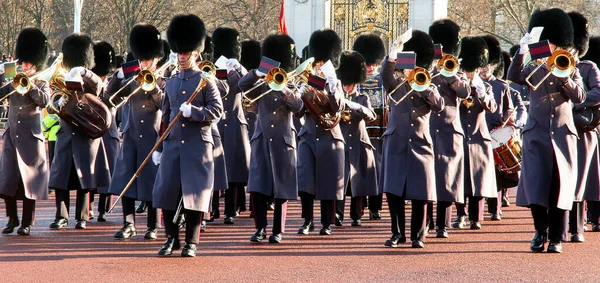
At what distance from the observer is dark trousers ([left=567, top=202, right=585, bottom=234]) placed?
9516 millimetres

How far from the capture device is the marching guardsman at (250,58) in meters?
12.0

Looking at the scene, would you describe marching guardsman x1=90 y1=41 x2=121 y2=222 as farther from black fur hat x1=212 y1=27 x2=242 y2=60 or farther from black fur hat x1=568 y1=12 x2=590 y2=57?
black fur hat x1=568 y1=12 x2=590 y2=57

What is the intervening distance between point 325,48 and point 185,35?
5.48 ft

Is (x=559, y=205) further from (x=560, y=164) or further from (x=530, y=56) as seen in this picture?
(x=530, y=56)

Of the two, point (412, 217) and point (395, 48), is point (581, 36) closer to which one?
point (395, 48)

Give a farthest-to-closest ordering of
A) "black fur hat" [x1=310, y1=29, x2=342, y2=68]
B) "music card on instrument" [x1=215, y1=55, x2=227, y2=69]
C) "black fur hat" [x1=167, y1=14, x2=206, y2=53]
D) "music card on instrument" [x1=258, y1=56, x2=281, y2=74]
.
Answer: "music card on instrument" [x1=215, y1=55, x2=227, y2=69] < "black fur hat" [x1=310, y1=29, x2=342, y2=68] < "music card on instrument" [x1=258, y1=56, x2=281, y2=74] < "black fur hat" [x1=167, y1=14, x2=206, y2=53]

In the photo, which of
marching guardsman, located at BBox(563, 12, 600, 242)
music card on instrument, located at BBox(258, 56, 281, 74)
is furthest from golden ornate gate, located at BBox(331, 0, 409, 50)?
music card on instrument, located at BBox(258, 56, 281, 74)

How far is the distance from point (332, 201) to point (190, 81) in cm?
228

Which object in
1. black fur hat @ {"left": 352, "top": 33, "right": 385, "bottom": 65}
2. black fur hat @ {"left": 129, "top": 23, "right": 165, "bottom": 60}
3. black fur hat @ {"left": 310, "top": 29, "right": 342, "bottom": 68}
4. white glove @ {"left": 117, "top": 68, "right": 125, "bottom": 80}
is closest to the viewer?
black fur hat @ {"left": 129, "top": 23, "right": 165, "bottom": 60}

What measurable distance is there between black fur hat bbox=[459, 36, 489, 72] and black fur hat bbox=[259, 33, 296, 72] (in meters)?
1.63

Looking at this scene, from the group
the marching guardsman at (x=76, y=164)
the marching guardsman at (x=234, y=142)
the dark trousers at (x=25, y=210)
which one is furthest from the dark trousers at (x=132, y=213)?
the marching guardsman at (x=234, y=142)

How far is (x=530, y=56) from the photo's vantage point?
8.93 metres

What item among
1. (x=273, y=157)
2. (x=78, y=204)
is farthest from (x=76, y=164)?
(x=273, y=157)

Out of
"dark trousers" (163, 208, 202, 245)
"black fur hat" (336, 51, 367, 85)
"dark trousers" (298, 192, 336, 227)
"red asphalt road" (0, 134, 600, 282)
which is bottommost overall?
"red asphalt road" (0, 134, 600, 282)
